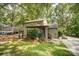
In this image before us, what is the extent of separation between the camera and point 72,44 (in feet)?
5.26

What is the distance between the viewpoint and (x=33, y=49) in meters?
1.58

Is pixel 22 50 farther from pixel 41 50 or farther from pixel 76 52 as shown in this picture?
pixel 76 52

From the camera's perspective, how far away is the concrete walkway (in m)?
1.58

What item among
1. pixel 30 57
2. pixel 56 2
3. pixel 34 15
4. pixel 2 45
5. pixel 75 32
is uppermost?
pixel 56 2

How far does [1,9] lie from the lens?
162 cm

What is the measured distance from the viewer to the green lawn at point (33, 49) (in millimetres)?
1579

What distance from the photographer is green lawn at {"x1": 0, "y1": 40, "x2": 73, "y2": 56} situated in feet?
5.18

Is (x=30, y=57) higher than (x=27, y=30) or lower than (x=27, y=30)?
lower

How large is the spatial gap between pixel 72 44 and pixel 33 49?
0.35 meters

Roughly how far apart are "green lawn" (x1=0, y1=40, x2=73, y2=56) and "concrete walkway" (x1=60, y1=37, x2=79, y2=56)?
0.11 feet

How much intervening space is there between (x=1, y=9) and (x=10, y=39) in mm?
280

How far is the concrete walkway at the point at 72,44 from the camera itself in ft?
5.18

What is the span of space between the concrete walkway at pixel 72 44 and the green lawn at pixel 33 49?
35 millimetres

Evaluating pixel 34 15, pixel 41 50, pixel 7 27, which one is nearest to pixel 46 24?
pixel 34 15
